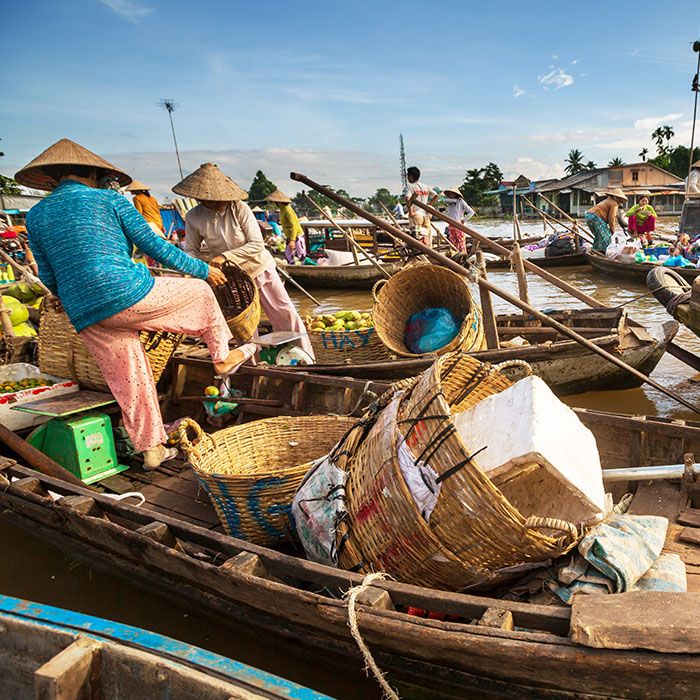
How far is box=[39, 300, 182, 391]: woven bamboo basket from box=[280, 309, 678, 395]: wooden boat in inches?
45.7

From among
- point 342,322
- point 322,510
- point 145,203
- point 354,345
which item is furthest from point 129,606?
point 145,203

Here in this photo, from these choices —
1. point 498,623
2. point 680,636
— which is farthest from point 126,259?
point 680,636

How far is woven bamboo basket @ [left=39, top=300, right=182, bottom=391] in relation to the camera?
11.6 feet

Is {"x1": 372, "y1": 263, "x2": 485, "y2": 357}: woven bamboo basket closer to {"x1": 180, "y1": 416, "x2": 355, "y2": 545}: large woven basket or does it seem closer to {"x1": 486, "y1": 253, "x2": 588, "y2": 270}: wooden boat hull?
{"x1": 180, "y1": 416, "x2": 355, "y2": 545}: large woven basket

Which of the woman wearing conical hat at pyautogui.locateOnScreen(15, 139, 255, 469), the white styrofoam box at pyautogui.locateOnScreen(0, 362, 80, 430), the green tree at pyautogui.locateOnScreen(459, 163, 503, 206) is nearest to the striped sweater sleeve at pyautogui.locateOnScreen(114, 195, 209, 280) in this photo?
the woman wearing conical hat at pyautogui.locateOnScreen(15, 139, 255, 469)

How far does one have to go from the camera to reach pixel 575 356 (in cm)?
484

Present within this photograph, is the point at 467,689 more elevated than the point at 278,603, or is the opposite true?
the point at 278,603

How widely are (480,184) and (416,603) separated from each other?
57.2m

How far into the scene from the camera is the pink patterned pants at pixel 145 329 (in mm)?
3113

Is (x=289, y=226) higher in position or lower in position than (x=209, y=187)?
lower

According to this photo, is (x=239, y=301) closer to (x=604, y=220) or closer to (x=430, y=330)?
(x=430, y=330)

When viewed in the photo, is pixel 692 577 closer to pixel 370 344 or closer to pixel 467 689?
pixel 467 689

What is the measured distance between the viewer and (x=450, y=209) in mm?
11086

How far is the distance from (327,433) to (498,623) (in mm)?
1778
